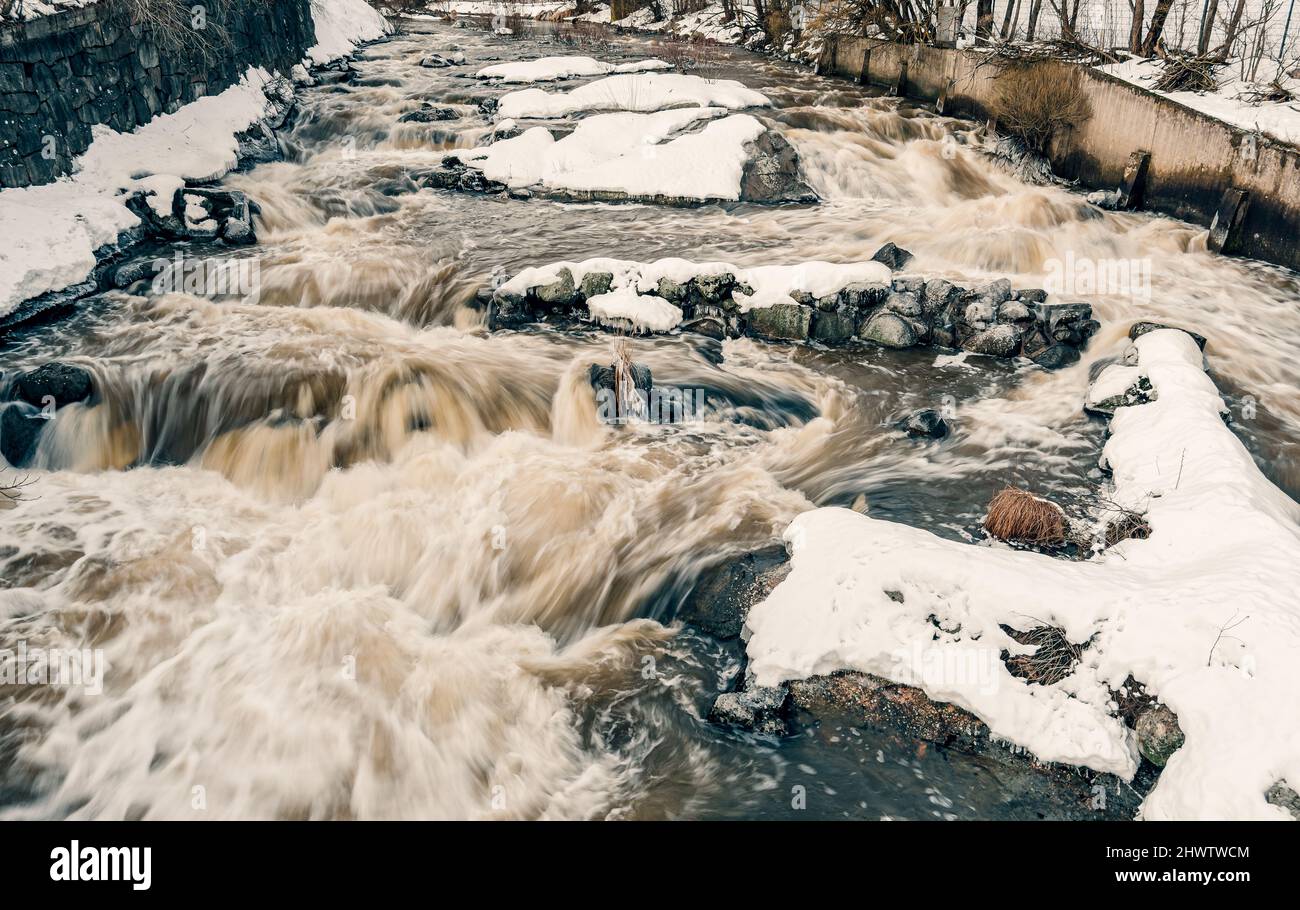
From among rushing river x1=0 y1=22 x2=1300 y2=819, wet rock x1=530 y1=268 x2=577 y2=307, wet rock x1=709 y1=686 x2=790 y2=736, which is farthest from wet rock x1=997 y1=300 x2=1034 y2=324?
wet rock x1=709 y1=686 x2=790 y2=736

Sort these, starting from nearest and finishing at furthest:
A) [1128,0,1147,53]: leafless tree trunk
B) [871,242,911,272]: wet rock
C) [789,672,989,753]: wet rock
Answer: [789,672,989,753]: wet rock → [871,242,911,272]: wet rock → [1128,0,1147,53]: leafless tree trunk

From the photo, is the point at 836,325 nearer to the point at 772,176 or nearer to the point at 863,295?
the point at 863,295

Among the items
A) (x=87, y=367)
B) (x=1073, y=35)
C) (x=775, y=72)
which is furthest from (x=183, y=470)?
(x=775, y=72)

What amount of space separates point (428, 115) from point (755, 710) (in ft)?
59.5

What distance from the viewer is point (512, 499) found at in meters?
8.26

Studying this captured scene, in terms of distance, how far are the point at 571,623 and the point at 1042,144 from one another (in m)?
15.2

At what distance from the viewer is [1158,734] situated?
16.7 ft

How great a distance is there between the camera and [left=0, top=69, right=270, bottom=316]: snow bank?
1156 centimetres

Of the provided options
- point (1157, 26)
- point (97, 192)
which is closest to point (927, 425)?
point (1157, 26)

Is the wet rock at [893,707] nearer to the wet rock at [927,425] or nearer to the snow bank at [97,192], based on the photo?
the wet rock at [927,425]

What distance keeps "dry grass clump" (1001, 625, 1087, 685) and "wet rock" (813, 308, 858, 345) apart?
608 cm

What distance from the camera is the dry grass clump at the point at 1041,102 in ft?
54.3

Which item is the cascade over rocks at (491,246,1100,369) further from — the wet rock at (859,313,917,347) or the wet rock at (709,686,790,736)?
the wet rock at (709,686,790,736)

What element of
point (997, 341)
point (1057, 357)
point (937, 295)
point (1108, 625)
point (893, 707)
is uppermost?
point (937, 295)
